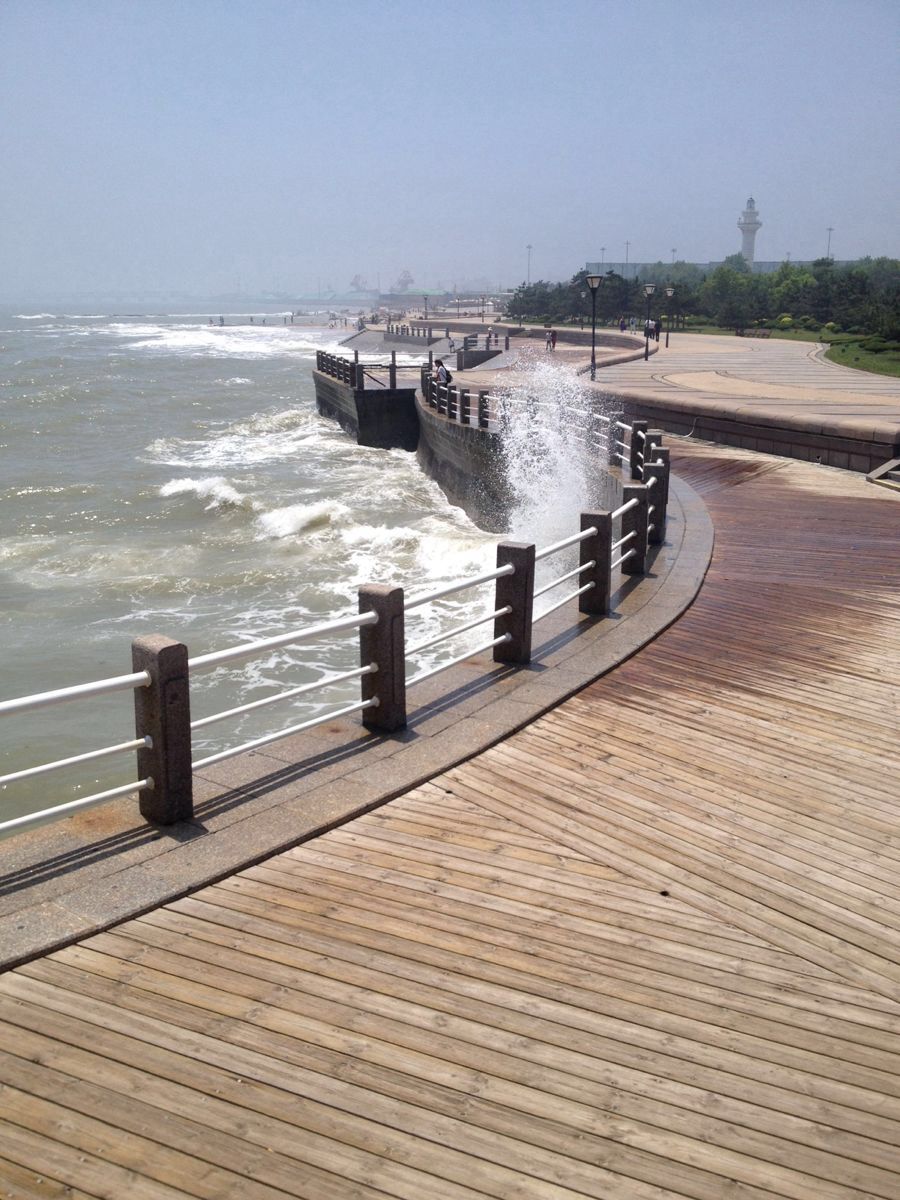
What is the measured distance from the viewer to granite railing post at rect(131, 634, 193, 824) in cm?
511

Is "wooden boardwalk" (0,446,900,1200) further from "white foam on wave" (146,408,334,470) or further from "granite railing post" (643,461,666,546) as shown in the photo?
"white foam on wave" (146,408,334,470)

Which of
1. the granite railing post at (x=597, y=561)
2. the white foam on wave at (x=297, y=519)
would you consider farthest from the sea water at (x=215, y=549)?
the granite railing post at (x=597, y=561)

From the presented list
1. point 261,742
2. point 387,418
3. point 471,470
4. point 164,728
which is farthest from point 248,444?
point 164,728

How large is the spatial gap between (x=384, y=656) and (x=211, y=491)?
22882 mm

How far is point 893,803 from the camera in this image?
5902 millimetres

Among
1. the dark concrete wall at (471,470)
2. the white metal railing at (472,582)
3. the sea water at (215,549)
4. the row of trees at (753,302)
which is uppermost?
the row of trees at (753,302)

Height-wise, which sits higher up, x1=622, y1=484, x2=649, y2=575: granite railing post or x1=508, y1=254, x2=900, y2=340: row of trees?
x1=508, y1=254, x2=900, y2=340: row of trees

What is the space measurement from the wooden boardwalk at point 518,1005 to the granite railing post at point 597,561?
2788 millimetres

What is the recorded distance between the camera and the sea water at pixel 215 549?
12.7 meters

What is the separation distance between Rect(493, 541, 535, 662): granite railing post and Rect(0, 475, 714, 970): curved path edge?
0.50 ft

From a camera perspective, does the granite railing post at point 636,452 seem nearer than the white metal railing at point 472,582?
No

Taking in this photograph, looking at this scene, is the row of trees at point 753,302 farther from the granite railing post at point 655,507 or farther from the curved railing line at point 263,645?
the curved railing line at point 263,645

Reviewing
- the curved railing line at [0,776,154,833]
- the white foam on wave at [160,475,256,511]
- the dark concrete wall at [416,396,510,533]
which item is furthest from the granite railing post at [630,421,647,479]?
the white foam on wave at [160,475,256,511]

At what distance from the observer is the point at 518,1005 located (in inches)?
158
